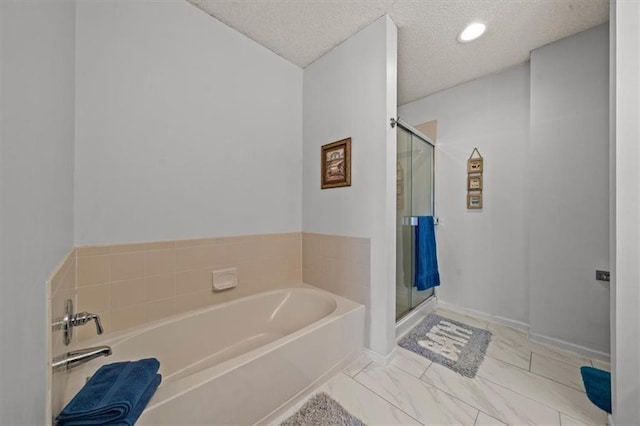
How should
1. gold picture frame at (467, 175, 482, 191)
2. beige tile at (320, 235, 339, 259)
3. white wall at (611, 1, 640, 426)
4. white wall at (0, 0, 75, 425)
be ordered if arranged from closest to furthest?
white wall at (0, 0, 75, 425) → white wall at (611, 1, 640, 426) → beige tile at (320, 235, 339, 259) → gold picture frame at (467, 175, 482, 191)

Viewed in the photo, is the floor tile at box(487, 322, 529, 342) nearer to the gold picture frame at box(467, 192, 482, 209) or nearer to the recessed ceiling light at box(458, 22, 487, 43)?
the gold picture frame at box(467, 192, 482, 209)

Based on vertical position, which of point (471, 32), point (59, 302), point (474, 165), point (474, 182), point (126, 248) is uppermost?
point (471, 32)

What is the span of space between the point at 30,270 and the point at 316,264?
1.71m

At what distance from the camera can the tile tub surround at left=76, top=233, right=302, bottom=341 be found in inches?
48.5

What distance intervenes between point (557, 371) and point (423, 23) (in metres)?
2.56

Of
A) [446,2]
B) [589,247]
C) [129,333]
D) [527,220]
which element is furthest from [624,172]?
[129,333]

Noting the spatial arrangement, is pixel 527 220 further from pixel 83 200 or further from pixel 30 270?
pixel 83 200

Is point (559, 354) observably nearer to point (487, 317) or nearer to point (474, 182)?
point (487, 317)

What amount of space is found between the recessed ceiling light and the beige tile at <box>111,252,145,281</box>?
269 cm

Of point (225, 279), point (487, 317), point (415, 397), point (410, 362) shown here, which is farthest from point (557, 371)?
point (225, 279)

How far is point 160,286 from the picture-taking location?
1436 millimetres

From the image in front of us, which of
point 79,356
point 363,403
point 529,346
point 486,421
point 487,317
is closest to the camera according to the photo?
point 79,356

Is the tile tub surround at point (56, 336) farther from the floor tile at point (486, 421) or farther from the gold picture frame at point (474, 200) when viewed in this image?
the gold picture frame at point (474, 200)

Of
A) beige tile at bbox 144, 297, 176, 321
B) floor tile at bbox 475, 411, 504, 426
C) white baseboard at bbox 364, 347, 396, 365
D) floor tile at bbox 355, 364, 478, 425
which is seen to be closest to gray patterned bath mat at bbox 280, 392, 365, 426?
floor tile at bbox 355, 364, 478, 425
